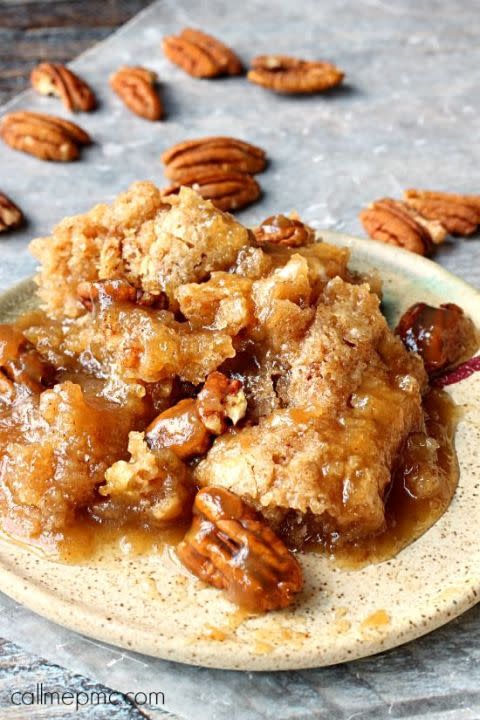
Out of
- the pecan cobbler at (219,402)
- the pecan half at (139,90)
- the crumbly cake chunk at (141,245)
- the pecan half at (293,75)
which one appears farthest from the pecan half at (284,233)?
the pecan half at (293,75)

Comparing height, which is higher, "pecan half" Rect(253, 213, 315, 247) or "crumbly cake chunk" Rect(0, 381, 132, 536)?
"pecan half" Rect(253, 213, 315, 247)

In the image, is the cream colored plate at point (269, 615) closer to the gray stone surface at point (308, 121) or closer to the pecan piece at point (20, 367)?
the gray stone surface at point (308, 121)

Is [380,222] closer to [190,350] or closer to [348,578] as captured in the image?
[190,350]

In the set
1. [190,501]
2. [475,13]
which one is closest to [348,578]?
[190,501]

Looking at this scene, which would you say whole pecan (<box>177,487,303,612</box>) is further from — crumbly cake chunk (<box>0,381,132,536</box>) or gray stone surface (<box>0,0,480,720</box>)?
gray stone surface (<box>0,0,480,720</box>)

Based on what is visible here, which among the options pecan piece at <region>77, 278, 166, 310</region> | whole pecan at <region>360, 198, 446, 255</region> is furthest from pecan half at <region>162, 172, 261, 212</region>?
pecan piece at <region>77, 278, 166, 310</region>
